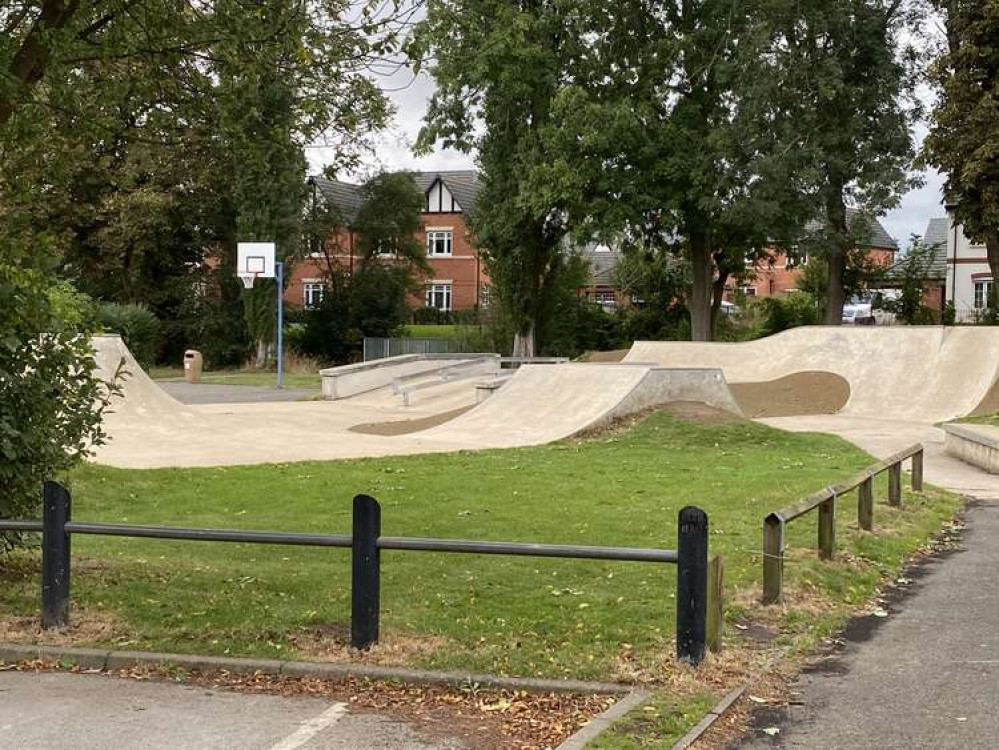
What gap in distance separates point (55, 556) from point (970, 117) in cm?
2964

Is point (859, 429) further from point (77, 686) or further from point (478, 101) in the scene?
point (478, 101)

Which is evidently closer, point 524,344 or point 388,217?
point 524,344

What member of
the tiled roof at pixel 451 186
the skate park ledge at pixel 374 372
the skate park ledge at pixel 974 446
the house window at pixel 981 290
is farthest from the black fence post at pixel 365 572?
the tiled roof at pixel 451 186

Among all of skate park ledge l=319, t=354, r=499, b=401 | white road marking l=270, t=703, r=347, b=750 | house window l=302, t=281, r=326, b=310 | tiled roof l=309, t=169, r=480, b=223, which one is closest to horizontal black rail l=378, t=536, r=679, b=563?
white road marking l=270, t=703, r=347, b=750

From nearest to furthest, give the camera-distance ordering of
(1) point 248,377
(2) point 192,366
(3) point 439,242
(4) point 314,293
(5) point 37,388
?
(5) point 37,388
(2) point 192,366
(1) point 248,377
(4) point 314,293
(3) point 439,242

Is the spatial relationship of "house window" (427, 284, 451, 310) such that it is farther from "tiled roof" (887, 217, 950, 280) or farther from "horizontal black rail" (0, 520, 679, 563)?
"horizontal black rail" (0, 520, 679, 563)

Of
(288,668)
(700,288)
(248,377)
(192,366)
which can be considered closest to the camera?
(288,668)

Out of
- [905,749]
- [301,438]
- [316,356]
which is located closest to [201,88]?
[905,749]

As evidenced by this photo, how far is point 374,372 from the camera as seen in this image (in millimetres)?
29312

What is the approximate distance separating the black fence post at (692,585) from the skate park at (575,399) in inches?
355

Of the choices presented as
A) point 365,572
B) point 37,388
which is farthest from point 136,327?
point 365,572

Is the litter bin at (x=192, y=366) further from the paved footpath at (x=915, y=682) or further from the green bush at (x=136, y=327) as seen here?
the paved footpath at (x=915, y=682)

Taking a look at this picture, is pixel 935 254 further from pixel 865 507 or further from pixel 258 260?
pixel 865 507

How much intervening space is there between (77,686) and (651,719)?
8.98ft
